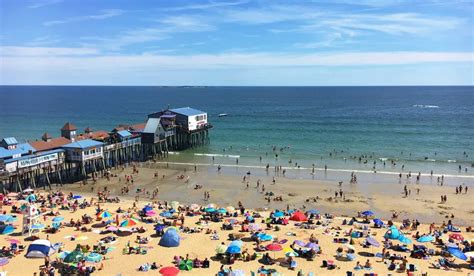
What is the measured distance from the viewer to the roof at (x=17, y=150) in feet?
125

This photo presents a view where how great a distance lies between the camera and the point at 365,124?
296ft

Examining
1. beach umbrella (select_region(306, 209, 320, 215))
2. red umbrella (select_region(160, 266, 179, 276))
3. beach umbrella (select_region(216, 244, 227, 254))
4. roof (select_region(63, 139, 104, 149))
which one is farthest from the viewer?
roof (select_region(63, 139, 104, 149))

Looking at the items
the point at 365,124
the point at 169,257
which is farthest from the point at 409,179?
the point at 365,124

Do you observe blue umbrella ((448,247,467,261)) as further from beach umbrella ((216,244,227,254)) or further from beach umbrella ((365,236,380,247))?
beach umbrella ((216,244,227,254))

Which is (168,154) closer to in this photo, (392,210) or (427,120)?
(392,210)

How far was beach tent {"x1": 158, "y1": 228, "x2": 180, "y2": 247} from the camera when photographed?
25.3m

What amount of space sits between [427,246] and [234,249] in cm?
1204

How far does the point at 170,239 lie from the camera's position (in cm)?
2533

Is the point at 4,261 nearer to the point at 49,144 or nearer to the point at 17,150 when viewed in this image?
the point at 17,150

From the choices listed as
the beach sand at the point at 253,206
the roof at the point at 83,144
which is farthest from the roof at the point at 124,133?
the roof at the point at 83,144

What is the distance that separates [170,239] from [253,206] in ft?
39.2

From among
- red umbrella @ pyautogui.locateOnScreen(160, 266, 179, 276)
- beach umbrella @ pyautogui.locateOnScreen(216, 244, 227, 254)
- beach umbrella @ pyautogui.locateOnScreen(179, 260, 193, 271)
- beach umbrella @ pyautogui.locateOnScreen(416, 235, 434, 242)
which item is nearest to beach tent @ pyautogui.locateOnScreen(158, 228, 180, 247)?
beach umbrella @ pyautogui.locateOnScreen(179, 260, 193, 271)

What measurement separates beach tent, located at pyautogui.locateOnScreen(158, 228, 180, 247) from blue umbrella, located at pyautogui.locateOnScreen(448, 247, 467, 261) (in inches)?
608

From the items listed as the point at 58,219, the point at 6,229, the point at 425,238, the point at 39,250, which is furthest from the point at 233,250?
the point at 6,229
